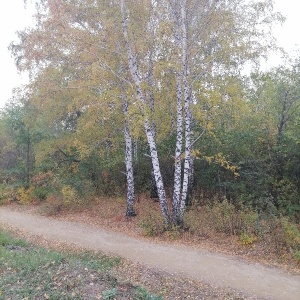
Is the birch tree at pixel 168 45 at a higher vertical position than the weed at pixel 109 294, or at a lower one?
higher

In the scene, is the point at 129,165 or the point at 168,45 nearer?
the point at 168,45

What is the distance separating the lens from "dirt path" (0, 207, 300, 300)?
6688 mm

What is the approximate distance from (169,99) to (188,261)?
5851 millimetres

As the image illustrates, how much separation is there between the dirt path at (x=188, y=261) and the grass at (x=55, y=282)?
2.15m

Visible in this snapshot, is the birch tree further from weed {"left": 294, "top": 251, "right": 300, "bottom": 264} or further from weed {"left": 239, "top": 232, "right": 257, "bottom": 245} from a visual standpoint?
weed {"left": 294, "top": 251, "right": 300, "bottom": 264}

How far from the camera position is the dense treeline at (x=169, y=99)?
10.2 metres

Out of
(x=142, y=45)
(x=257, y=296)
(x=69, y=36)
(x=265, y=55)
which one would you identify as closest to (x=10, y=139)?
(x=69, y=36)

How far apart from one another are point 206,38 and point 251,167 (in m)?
4.72

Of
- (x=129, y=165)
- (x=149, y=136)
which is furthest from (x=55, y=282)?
(x=129, y=165)

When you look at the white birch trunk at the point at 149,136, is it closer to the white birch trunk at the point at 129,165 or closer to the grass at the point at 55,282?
the white birch trunk at the point at 129,165

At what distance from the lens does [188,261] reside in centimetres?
816

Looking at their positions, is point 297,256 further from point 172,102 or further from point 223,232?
point 172,102

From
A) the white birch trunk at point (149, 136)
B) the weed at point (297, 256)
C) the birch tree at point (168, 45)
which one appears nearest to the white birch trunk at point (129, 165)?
the birch tree at point (168, 45)

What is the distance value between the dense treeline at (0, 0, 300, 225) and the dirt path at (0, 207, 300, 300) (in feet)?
5.41
